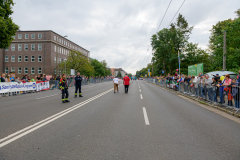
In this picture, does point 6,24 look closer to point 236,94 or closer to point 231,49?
point 236,94

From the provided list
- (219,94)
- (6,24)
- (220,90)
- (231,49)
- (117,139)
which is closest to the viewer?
(117,139)

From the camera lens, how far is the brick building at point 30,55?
51719mm

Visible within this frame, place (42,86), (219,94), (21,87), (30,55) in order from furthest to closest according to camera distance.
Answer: (30,55)
(42,86)
(21,87)
(219,94)

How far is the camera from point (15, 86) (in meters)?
16.5

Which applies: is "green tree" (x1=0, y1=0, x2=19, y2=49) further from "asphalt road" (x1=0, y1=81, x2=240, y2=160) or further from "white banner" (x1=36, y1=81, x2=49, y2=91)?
"asphalt road" (x1=0, y1=81, x2=240, y2=160)

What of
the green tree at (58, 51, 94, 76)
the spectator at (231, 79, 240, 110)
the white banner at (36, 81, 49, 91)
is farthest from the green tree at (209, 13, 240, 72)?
the green tree at (58, 51, 94, 76)

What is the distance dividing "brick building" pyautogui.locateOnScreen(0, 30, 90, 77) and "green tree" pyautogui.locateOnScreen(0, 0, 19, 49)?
32835 millimetres

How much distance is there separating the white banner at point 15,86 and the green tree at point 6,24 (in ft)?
16.9

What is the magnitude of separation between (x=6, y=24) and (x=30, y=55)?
37365 mm

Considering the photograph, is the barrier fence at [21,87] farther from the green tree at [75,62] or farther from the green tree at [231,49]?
the green tree at [75,62]

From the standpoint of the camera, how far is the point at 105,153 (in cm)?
338

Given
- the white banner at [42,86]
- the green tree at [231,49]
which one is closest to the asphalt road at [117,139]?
the white banner at [42,86]

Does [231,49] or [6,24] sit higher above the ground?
[6,24]

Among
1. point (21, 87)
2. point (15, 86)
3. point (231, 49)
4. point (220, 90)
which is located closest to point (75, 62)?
point (21, 87)
